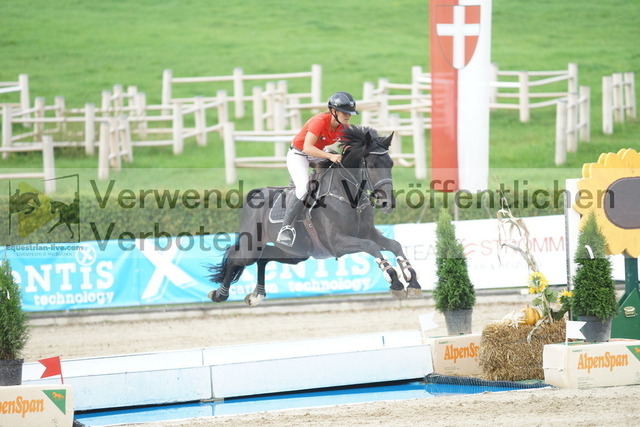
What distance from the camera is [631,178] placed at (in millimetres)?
10383

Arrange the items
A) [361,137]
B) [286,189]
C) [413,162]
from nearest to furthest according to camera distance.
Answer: [361,137] → [286,189] → [413,162]

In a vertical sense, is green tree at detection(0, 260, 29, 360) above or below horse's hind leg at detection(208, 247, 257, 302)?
below

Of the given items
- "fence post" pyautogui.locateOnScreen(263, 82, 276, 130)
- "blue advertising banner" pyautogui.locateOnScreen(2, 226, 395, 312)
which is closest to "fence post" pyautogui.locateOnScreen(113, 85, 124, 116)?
"fence post" pyautogui.locateOnScreen(263, 82, 276, 130)

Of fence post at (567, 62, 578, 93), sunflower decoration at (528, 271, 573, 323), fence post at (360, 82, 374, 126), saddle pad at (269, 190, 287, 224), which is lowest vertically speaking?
sunflower decoration at (528, 271, 573, 323)

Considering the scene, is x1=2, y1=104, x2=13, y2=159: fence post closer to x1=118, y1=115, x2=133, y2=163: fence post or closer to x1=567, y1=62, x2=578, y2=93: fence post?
x1=118, y1=115, x2=133, y2=163: fence post

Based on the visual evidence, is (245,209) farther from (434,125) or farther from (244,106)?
(244,106)

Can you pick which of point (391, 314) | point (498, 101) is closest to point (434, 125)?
point (391, 314)

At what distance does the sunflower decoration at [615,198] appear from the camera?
10.2m

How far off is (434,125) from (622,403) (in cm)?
717

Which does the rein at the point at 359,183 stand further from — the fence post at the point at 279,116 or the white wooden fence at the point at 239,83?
the white wooden fence at the point at 239,83

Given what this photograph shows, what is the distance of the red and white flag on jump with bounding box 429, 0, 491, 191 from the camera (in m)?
14.9

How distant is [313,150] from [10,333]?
3.37 m

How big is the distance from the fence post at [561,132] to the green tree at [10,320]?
1416cm

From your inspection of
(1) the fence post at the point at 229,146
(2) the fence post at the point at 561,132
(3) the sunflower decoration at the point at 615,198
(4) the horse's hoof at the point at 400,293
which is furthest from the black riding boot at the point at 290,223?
(2) the fence post at the point at 561,132
